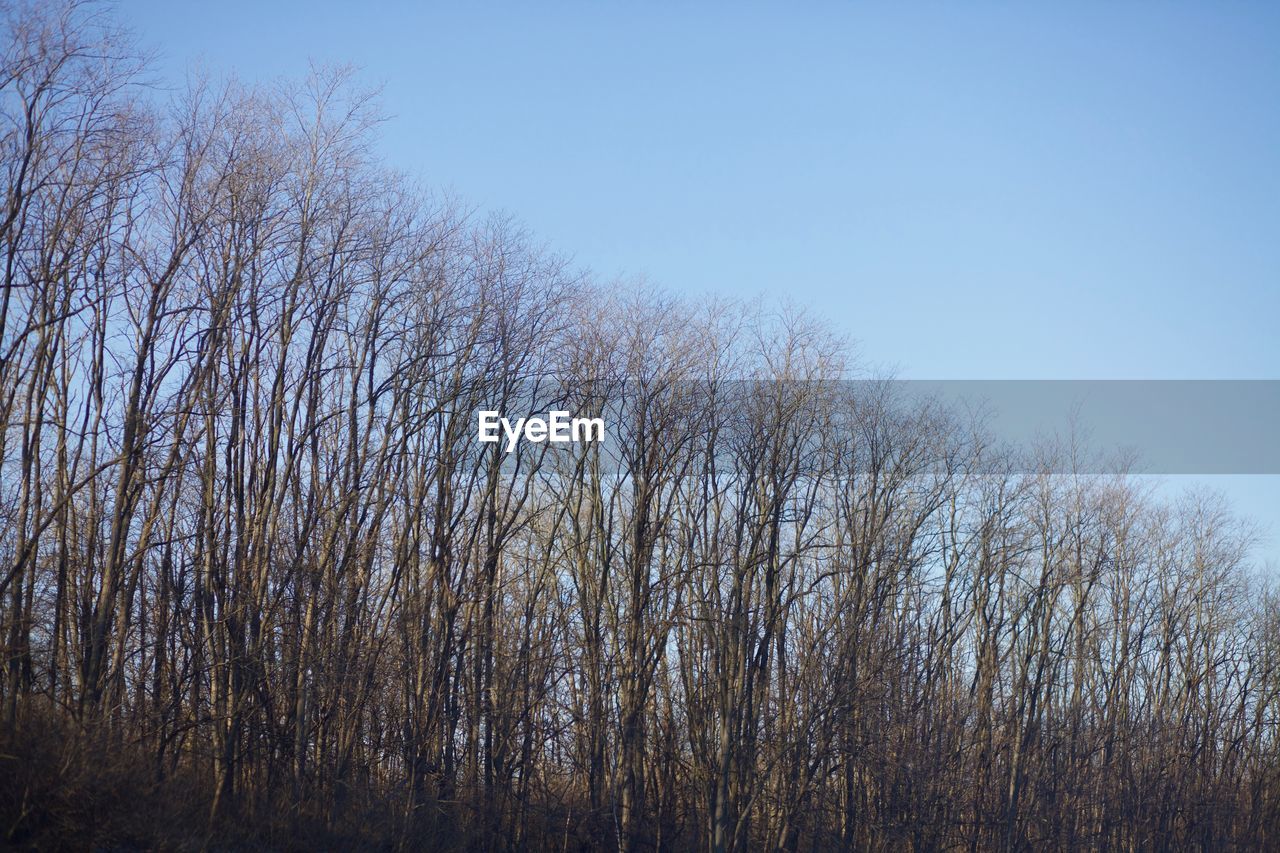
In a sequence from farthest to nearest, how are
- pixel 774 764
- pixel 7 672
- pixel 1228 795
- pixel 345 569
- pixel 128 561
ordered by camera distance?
pixel 1228 795, pixel 774 764, pixel 345 569, pixel 128 561, pixel 7 672

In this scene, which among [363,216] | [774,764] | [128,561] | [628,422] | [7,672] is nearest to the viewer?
[7,672]

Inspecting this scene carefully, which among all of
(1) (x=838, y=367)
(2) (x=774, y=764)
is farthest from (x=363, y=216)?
(2) (x=774, y=764)

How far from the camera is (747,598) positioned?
3098cm

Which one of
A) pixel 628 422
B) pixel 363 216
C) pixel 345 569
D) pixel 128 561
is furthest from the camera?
pixel 628 422

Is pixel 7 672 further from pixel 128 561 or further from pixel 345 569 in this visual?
pixel 345 569

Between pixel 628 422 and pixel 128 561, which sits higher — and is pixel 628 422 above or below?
above

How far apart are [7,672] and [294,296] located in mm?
9866

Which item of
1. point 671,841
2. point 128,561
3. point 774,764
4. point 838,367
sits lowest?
point 671,841

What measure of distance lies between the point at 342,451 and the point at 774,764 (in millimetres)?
13477

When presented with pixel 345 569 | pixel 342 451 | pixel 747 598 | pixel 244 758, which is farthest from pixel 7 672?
pixel 747 598

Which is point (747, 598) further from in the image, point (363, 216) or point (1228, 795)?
point (1228, 795)

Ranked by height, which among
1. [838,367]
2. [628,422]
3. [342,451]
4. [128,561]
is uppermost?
[838,367]

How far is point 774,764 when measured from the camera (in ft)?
91.9

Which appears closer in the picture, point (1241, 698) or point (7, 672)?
point (7, 672)
